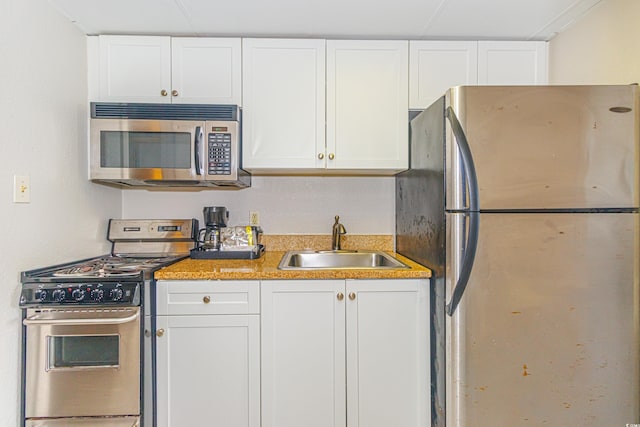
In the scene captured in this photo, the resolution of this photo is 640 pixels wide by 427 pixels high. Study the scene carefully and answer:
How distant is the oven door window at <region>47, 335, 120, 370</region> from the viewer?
155cm

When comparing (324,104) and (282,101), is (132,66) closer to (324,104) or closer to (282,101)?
(282,101)

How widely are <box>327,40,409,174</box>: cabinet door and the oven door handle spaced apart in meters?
1.23

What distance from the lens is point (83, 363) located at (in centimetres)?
156

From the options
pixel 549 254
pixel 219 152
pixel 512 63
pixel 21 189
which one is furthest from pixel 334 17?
pixel 21 189

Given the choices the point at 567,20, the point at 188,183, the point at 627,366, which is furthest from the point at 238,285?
the point at 567,20

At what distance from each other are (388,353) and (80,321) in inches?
52.7

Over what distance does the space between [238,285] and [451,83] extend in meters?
1.57

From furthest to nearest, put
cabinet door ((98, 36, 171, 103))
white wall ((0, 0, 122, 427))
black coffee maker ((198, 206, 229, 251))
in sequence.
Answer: black coffee maker ((198, 206, 229, 251)), cabinet door ((98, 36, 171, 103)), white wall ((0, 0, 122, 427))

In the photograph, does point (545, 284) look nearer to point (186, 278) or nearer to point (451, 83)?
point (451, 83)

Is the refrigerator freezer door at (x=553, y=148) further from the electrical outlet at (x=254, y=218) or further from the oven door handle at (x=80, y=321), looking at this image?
the oven door handle at (x=80, y=321)

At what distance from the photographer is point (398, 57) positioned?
6.75 feet

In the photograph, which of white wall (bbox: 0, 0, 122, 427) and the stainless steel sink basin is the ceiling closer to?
white wall (bbox: 0, 0, 122, 427)

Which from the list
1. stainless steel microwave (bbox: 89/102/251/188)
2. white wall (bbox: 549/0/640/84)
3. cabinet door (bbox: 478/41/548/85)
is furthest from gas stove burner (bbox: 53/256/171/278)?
white wall (bbox: 549/0/640/84)

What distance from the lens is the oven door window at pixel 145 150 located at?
6.29 ft
